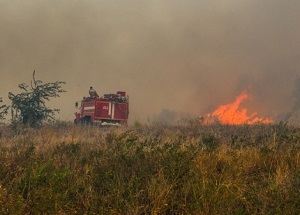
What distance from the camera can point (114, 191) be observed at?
13.9 ft

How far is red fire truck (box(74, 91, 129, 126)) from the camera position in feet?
72.6

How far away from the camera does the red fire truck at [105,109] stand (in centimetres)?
2214

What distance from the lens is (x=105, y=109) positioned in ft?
73.5

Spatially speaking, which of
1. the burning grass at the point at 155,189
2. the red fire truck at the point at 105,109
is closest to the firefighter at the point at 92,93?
the red fire truck at the point at 105,109

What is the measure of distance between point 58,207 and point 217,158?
318cm

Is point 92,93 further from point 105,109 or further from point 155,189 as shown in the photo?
point 155,189

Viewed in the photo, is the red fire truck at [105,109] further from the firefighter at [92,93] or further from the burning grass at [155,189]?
the burning grass at [155,189]

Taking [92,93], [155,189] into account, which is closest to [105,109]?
[92,93]

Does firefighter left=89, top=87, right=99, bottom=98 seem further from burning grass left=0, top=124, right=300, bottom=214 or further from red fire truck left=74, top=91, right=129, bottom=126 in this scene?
burning grass left=0, top=124, right=300, bottom=214

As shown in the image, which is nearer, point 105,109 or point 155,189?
point 155,189

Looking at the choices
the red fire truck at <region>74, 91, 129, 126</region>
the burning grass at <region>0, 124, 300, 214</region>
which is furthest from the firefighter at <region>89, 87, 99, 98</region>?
the burning grass at <region>0, 124, 300, 214</region>

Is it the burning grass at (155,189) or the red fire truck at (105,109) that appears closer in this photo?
the burning grass at (155,189)

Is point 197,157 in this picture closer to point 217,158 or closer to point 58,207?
point 217,158

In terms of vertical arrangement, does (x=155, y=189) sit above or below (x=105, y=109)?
below
